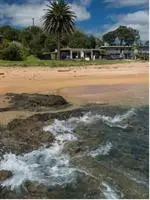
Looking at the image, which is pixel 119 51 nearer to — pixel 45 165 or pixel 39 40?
pixel 39 40

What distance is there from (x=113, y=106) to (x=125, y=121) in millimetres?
3768

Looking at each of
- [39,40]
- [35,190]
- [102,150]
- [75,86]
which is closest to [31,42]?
[39,40]

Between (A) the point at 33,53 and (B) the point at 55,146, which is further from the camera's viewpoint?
(A) the point at 33,53

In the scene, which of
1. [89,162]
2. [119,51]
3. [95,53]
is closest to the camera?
[89,162]

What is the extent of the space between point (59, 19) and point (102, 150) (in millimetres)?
53981

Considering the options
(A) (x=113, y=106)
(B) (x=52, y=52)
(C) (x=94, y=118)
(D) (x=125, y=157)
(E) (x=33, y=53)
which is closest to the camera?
(D) (x=125, y=157)

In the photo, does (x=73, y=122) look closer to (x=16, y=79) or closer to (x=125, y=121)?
(x=125, y=121)

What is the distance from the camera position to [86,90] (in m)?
25.9

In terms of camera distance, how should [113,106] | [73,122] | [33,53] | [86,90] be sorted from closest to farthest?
1. [73,122]
2. [113,106]
3. [86,90]
4. [33,53]

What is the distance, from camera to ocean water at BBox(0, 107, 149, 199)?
332 inches

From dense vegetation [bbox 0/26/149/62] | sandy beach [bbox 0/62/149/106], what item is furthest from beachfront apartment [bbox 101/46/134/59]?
sandy beach [bbox 0/62/149/106]

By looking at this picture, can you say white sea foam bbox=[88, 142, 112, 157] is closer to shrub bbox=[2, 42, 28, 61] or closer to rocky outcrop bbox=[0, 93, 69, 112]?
rocky outcrop bbox=[0, 93, 69, 112]

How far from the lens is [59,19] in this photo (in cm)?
6338

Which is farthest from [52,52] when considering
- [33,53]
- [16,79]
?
[16,79]
